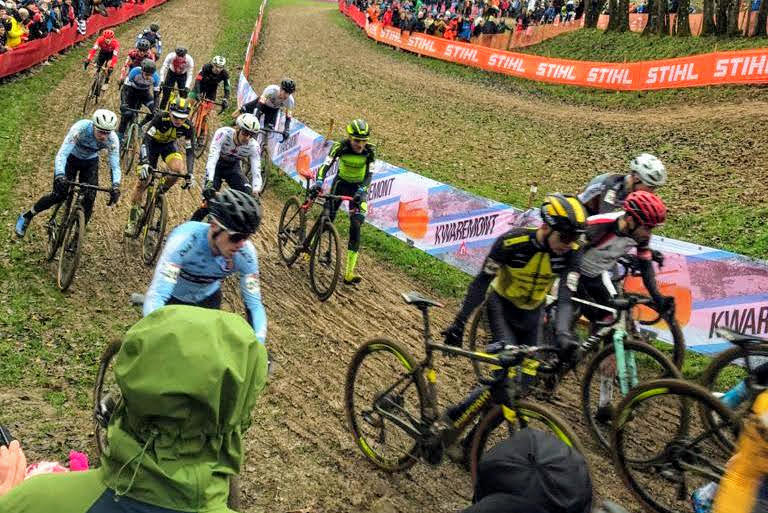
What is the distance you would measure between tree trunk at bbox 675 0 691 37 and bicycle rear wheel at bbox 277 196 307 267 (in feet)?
74.8

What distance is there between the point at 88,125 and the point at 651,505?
8828 mm

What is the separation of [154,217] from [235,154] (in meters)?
1.69

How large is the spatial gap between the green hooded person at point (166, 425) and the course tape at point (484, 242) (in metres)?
7.70

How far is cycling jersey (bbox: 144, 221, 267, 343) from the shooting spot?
5.19 meters

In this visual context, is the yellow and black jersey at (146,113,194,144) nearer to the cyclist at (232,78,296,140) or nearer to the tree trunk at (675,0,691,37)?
the cyclist at (232,78,296,140)

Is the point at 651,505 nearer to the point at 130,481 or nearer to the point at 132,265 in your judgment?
the point at 130,481

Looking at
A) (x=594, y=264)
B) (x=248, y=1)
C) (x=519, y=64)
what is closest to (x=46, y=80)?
(x=519, y=64)

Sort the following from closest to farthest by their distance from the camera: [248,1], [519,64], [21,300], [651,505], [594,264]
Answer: [651,505]
[594,264]
[21,300]
[519,64]
[248,1]

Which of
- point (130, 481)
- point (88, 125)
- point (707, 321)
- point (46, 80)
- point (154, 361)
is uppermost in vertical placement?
point (154, 361)

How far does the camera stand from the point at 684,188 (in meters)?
16.0

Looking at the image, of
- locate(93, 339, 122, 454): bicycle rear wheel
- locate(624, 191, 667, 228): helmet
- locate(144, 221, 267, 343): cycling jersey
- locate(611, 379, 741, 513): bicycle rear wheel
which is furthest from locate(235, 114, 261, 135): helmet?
locate(611, 379, 741, 513): bicycle rear wheel

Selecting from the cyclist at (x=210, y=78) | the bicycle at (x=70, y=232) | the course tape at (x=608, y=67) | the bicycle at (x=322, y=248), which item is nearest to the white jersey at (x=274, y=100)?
the cyclist at (x=210, y=78)

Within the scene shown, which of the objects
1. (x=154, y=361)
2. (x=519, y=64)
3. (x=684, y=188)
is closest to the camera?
(x=154, y=361)

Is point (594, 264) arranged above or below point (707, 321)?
above
